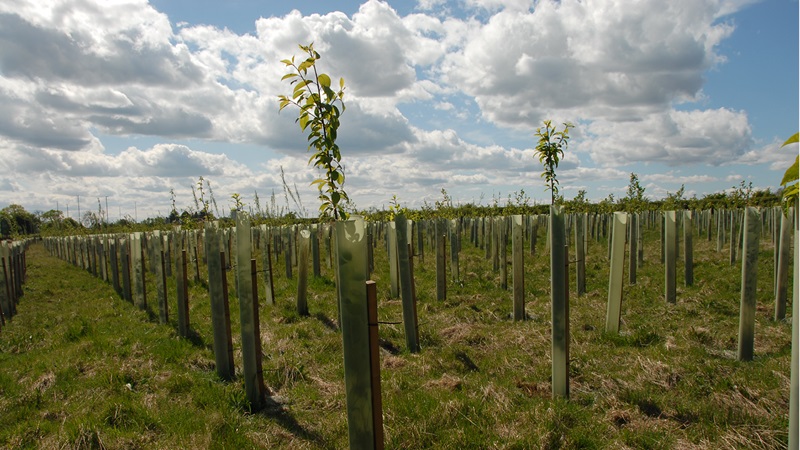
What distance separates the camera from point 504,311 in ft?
25.8

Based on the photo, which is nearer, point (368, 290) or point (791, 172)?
point (791, 172)

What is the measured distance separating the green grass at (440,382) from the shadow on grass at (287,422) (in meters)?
0.02

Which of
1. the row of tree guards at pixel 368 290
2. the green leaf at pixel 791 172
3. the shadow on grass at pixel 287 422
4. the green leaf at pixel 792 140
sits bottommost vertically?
the shadow on grass at pixel 287 422

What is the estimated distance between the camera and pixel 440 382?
4656 mm

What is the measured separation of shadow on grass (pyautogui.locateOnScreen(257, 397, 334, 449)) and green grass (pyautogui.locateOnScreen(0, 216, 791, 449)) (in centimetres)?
2

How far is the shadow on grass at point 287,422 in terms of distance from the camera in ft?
12.4

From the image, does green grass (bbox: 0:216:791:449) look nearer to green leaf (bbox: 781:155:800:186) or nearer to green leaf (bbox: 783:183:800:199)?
green leaf (bbox: 783:183:800:199)

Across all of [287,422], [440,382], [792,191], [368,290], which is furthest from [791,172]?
[287,422]

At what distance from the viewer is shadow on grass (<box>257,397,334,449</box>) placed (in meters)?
3.79

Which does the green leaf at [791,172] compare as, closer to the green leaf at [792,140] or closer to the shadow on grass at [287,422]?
the green leaf at [792,140]

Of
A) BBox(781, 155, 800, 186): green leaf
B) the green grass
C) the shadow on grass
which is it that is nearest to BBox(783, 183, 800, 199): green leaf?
BBox(781, 155, 800, 186): green leaf

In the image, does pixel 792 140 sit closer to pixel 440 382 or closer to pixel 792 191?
pixel 792 191

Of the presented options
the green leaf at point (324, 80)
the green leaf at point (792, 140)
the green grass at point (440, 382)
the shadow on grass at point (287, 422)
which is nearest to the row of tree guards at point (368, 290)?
the shadow on grass at point (287, 422)

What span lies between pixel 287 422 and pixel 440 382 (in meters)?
1.53
